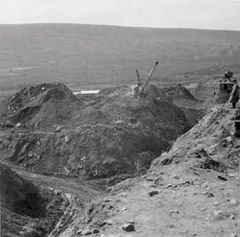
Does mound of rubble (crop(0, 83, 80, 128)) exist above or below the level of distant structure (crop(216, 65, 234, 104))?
below

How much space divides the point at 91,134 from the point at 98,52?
71.0m

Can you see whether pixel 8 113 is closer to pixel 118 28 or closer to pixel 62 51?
pixel 62 51

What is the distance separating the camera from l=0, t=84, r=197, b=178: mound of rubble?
2136cm

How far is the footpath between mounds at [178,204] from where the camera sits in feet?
29.8

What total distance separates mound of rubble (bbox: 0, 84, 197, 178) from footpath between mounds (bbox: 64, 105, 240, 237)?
8003 mm

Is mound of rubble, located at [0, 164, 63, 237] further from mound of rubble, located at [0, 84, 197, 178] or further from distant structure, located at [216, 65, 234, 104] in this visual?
distant structure, located at [216, 65, 234, 104]

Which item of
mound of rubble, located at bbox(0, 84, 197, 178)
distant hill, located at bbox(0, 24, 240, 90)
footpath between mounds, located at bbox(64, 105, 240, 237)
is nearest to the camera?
footpath between mounds, located at bbox(64, 105, 240, 237)

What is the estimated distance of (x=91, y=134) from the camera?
22.5 m

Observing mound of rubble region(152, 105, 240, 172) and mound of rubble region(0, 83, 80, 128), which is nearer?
mound of rubble region(152, 105, 240, 172)

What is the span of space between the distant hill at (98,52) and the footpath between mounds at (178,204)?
45095 mm

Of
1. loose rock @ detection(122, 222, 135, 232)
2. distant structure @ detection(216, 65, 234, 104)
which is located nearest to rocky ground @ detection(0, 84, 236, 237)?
loose rock @ detection(122, 222, 135, 232)

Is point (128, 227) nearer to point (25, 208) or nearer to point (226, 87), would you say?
point (25, 208)

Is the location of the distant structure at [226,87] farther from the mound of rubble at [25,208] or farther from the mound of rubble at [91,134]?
the mound of rubble at [25,208]

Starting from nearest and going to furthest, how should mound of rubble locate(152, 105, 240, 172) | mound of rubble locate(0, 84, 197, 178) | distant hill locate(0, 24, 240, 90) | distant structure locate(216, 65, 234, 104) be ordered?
mound of rubble locate(152, 105, 240, 172)
distant structure locate(216, 65, 234, 104)
mound of rubble locate(0, 84, 197, 178)
distant hill locate(0, 24, 240, 90)
